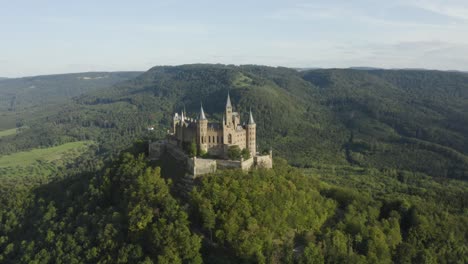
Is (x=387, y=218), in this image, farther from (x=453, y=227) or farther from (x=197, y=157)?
(x=197, y=157)

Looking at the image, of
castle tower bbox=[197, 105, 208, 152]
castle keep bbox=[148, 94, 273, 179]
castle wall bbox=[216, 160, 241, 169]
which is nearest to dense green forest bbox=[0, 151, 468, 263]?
castle wall bbox=[216, 160, 241, 169]

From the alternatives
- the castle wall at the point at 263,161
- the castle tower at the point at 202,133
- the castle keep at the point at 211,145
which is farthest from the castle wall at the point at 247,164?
the castle tower at the point at 202,133

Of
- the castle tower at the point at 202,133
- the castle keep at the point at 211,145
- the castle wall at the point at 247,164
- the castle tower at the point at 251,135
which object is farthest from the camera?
the castle tower at the point at 251,135

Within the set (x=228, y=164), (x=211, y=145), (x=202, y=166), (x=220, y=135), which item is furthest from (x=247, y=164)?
(x=202, y=166)

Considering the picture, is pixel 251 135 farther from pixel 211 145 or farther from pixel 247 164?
pixel 211 145

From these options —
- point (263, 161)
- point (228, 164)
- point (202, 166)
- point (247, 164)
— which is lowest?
point (263, 161)

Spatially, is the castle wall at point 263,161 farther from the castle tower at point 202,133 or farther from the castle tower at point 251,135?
the castle tower at point 202,133

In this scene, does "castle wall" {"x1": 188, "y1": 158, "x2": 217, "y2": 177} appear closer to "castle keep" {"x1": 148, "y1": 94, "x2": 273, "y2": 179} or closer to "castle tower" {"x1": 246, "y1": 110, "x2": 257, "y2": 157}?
"castle keep" {"x1": 148, "y1": 94, "x2": 273, "y2": 179}

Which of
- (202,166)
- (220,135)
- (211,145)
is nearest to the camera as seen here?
(202,166)

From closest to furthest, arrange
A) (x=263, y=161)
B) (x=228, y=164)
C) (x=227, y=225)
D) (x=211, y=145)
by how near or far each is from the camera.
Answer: (x=227, y=225) < (x=228, y=164) < (x=211, y=145) < (x=263, y=161)

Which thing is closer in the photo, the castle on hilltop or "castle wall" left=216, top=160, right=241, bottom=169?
"castle wall" left=216, top=160, right=241, bottom=169

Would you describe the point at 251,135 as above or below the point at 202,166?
above

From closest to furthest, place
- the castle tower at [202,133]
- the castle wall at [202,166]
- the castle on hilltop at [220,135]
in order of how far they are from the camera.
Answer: the castle wall at [202,166] → the castle on hilltop at [220,135] → the castle tower at [202,133]
